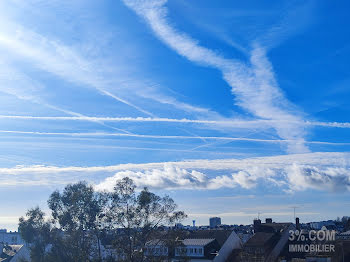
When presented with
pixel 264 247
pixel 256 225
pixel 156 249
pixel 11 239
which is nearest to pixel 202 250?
pixel 264 247

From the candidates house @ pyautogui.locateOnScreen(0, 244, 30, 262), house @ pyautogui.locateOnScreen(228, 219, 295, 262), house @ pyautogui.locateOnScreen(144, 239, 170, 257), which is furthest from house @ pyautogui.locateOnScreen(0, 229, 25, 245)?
house @ pyautogui.locateOnScreen(144, 239, 170, 257)

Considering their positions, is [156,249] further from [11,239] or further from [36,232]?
[11,239]

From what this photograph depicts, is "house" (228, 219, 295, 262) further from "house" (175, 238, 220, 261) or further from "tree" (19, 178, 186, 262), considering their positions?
"tree" (19, 178, 186, 262)

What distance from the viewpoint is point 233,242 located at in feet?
262

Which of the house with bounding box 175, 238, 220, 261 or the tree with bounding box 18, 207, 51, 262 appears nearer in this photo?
→ the tree with bounding box 18, 207, 51, 262

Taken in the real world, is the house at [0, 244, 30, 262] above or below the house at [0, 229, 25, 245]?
below

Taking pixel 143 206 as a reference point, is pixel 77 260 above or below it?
below

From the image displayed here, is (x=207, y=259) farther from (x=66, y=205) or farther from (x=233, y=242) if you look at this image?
(x=66, y=205)

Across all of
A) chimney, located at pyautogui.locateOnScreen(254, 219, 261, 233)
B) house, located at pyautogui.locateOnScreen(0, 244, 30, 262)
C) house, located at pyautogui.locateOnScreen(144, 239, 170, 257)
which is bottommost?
house, located at pyautogui.locateOnScreen(0, 244, 30, 262)

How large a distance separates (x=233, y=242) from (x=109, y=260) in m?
32.6

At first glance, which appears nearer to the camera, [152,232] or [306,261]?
[152,232]

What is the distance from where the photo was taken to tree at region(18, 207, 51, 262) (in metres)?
64.1

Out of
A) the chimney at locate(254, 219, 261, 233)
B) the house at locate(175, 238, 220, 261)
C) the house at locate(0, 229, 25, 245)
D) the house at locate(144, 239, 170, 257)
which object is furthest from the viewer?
the house at locate(0, 229, 25, 245)

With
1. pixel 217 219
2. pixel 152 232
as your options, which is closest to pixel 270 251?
pixel 152 232
